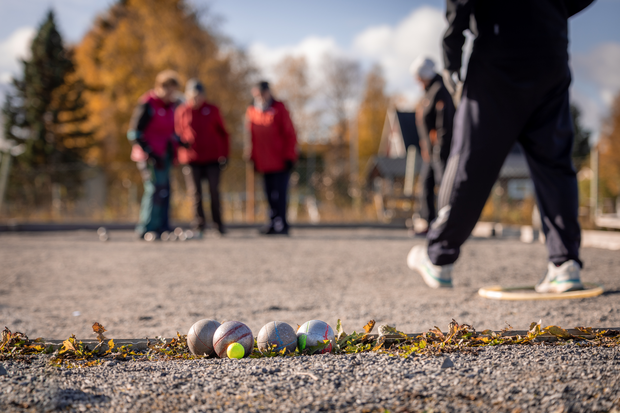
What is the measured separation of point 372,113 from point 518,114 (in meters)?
43.3

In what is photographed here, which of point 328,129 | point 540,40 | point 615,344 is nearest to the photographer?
point 615,344

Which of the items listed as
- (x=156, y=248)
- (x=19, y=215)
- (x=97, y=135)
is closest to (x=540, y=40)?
(x=156, y=248)

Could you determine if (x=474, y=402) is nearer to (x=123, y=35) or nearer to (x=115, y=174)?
(x=123, y=35)

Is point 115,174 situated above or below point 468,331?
above

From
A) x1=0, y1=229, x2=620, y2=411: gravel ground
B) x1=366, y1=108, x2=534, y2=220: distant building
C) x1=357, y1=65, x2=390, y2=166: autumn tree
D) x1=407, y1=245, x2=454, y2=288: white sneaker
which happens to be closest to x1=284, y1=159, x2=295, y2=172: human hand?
x1=0, y1=229, x2=620, y2=411: gravel ground

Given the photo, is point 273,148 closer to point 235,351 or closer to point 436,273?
point 436,273

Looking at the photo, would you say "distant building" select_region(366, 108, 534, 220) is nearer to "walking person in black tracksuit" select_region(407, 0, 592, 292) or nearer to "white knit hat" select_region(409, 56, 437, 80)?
"white knit hat" select_region(409, 56, 437, 80)

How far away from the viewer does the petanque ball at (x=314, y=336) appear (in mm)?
1763

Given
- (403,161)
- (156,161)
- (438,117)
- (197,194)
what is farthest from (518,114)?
(403,161)

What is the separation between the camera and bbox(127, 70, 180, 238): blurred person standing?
6754mm

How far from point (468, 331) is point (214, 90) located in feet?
75.3

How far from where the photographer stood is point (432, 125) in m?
6.64

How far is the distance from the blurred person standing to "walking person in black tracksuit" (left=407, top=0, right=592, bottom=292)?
482 centimetres

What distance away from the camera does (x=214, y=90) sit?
23.5 meters
